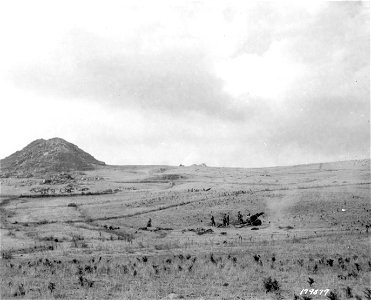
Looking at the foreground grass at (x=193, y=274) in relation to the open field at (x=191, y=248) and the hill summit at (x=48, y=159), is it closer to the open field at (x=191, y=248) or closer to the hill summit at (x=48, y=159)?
the open field at (x=191, y=248)

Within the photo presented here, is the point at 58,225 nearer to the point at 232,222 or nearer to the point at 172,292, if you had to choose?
the point at 232,222

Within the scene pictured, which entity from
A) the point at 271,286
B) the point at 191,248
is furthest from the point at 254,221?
the point at 271,286

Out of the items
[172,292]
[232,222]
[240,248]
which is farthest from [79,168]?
[172,292]

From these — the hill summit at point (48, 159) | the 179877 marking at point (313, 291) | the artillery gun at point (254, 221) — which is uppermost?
the hill summit at point (48, 159)

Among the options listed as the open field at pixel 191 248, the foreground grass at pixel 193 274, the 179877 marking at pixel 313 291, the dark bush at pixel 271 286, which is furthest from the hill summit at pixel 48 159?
the 179877 marking at pixel 313 291

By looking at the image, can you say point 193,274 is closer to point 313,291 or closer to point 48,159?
point 313,291
